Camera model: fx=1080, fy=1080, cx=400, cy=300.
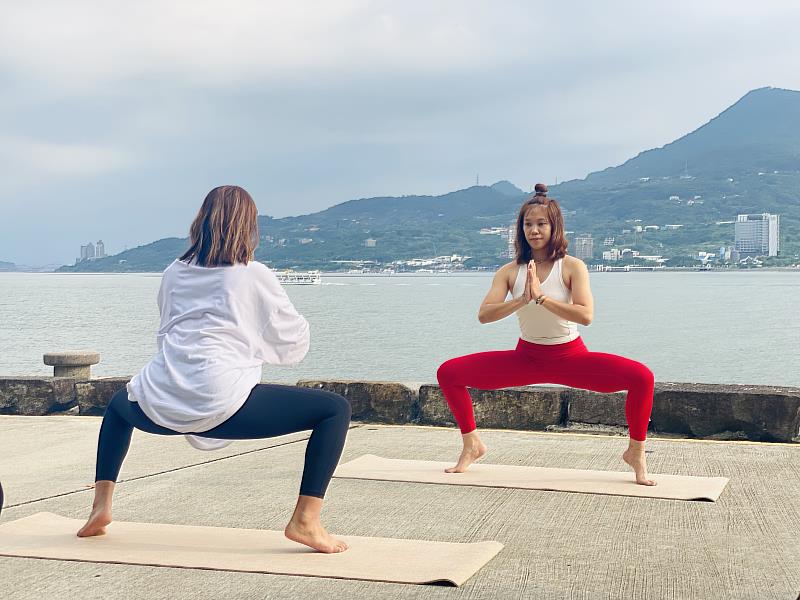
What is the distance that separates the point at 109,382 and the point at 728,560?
626 cm

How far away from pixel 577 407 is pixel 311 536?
4.23 metres

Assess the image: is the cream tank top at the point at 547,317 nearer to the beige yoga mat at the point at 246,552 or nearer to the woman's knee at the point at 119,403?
the beige yoga mat at the point at 246,552

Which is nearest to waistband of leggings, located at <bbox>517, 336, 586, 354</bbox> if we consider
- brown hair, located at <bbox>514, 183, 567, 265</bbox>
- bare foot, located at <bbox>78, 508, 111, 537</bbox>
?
brown hair, located at <bbox>514, 183, 567, 265</bbox>

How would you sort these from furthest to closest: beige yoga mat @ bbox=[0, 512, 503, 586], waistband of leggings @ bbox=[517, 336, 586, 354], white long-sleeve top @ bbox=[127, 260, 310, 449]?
waistband of leggings @ bbox=[517, 336, 586, 354] → white long-sleeve top @ bbox=[127, 260, 310, 449] → beige yoga mat @ bbox=[0, 512, 503, 586]

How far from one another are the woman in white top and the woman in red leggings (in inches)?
69.6

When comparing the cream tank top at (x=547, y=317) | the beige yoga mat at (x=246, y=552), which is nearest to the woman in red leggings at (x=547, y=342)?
the cream tank top at (x=547, y=317)

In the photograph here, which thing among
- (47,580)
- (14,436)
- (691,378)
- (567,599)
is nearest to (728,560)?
(567,599)

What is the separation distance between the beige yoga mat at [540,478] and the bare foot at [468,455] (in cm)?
4

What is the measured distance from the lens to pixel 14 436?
814 cm

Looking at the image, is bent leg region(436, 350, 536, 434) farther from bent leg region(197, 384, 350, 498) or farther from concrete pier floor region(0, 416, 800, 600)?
bent leg region(197, 384, 350, 498)

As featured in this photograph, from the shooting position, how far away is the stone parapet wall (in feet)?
24.2

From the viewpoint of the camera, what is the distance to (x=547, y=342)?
19.1 ft

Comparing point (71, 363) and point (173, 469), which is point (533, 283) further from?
point (71, 363)

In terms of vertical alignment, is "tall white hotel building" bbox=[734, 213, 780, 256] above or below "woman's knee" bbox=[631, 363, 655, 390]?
below
